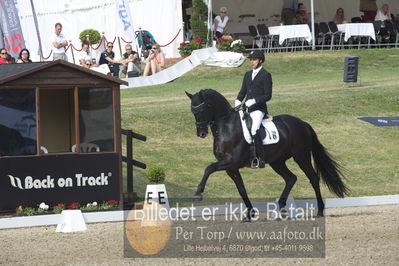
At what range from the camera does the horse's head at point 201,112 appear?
13500 mm

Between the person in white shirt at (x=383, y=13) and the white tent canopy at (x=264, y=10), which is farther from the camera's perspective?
the white tent canopy at (x=264, y=10)

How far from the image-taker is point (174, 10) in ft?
106

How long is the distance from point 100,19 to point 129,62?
6655 millimetres

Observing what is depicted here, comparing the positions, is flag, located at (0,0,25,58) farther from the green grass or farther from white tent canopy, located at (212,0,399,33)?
white tent canopy, located at (212,0,399,33)

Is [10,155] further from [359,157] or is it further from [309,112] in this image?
[309,112]

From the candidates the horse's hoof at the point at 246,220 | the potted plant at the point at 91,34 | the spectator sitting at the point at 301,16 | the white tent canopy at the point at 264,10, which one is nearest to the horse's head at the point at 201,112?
the horse's hoof at the point at 246,220

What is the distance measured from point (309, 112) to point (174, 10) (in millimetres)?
10516

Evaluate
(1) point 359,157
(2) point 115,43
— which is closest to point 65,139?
(1) point 359,157

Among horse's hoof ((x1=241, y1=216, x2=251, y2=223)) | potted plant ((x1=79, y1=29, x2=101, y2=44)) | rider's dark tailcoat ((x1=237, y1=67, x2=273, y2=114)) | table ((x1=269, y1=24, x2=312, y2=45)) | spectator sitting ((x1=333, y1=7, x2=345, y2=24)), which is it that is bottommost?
horse's hoof ((x1=241, y1=216, x2=251, y2=223))

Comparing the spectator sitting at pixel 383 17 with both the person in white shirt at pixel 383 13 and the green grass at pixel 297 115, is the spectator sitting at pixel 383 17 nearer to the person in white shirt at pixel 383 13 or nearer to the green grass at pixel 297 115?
the person in white shirt at pixel 383 13

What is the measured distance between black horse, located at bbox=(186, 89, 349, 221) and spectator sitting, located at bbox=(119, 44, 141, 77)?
14797 mm

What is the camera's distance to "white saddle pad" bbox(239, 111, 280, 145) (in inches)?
546

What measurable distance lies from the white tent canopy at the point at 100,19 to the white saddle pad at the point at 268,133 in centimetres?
1840

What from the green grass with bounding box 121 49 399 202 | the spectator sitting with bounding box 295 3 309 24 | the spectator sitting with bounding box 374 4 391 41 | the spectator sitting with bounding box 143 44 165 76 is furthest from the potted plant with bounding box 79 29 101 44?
the spectator sitting with bounding box 374 4 391 41
